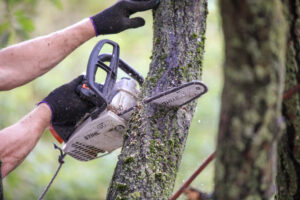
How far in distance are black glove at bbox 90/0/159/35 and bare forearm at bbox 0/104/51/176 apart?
0.59 meters

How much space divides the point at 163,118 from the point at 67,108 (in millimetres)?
Result: 724

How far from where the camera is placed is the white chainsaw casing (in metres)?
2.05

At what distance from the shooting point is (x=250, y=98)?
966mm

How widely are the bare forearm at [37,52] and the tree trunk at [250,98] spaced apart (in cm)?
153

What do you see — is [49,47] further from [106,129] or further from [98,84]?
[106,129]

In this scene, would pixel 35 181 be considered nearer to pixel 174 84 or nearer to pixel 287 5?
pixel 174 84

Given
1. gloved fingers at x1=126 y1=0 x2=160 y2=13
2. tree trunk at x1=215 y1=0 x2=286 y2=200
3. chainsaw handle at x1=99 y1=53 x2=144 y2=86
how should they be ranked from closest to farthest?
tree trunk at x1=215 y1=0 x2=286 y2=200 → gloved fingers at x1=126 y1=0 x2=160 y2=13 → chainsaw handle at x1=99 y1=53 x2=144 y2=86

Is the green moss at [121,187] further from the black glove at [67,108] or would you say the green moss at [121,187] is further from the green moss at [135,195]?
the black glove at [67,108]

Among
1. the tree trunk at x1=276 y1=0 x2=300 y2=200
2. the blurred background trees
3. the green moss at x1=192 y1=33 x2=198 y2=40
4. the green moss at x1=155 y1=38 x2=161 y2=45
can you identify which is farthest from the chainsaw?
the blurred background trees

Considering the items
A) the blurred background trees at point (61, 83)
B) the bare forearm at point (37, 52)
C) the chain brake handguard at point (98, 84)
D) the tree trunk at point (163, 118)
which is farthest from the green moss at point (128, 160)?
the blurred background trees at point (61, 83)

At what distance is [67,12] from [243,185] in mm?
8920

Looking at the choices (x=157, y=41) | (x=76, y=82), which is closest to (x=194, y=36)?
(x=157, y=41)

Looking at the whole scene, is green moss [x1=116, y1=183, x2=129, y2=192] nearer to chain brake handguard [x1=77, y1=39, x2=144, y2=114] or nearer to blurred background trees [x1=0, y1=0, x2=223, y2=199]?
chain brake handguard [x1=77, y1=39, x2=144, y2=114]

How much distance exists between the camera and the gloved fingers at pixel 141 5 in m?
2.02
